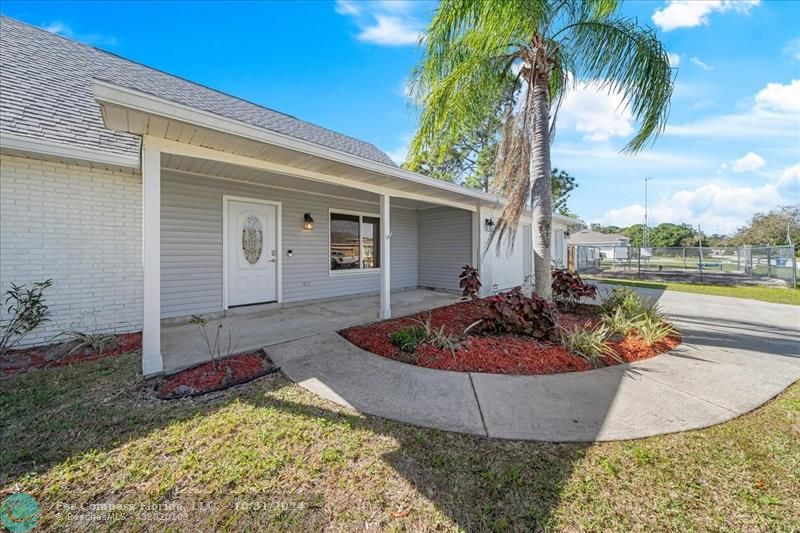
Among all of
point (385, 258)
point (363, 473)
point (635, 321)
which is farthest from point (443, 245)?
point (363, 473)

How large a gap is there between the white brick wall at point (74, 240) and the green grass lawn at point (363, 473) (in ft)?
8.26

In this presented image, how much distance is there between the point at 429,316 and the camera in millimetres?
5961

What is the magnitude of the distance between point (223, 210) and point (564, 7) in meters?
6.71

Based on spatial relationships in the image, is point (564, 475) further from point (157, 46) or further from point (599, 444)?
point (157, 46)

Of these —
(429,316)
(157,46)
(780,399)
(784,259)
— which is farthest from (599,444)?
(784,259)

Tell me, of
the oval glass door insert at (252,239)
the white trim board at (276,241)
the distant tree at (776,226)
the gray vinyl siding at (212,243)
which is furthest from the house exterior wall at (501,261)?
the distant tree at (776,226)

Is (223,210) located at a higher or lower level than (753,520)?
higher

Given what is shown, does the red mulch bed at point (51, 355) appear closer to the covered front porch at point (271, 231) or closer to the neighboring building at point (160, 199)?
the neighboring building at point (160, 199)

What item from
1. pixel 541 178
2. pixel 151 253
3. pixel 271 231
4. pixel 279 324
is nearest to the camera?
pixel 151 253

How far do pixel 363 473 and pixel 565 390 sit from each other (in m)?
2.25

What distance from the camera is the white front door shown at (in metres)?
6.18

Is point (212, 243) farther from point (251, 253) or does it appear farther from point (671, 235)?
point (671, 235)

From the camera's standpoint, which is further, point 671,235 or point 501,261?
point 671,235

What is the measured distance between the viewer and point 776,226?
28312 mm
